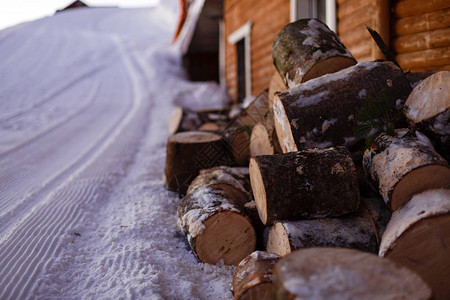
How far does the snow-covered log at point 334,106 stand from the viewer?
2.18 metres

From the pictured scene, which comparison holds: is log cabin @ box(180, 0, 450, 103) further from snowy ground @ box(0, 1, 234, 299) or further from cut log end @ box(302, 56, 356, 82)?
snowy ground @ box(0, 1, 234, 299)

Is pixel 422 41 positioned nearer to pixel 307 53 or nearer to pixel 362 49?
pixel 362 49

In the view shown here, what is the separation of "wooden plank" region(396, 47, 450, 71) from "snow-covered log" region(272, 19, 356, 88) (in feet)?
3.41

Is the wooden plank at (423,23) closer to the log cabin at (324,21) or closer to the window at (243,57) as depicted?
the log cabin at (324,21)

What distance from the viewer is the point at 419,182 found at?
1716 mm

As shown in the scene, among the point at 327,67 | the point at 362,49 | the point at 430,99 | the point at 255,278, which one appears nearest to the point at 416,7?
the point at 362,49

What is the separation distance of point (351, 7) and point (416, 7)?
1.00 metres

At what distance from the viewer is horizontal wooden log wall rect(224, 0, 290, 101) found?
617 centimetres

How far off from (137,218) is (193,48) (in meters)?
11.2

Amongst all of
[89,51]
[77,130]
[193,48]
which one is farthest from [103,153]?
[89,51]

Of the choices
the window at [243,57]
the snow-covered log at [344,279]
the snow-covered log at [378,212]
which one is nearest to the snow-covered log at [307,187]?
the snow-covered log at [378,212]

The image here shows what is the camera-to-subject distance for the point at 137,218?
2662 millimetres

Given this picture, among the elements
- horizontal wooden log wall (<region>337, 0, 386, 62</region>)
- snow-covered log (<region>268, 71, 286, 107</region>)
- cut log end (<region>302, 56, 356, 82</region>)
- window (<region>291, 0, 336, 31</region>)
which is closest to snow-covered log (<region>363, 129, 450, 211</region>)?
cut log end (<region>302, 56, 356, 82</region>)

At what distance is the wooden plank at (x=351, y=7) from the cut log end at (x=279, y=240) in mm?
2960
